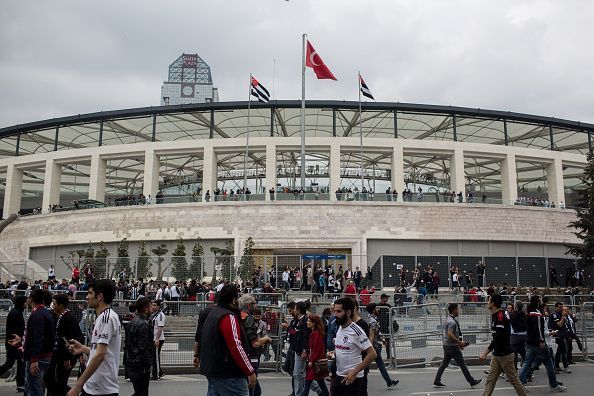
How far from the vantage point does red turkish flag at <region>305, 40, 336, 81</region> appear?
1362 inches

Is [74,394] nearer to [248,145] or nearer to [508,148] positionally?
[248,145]

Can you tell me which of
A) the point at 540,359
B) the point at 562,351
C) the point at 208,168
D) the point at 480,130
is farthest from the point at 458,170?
the point at 540,359

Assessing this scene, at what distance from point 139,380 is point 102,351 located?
2131 millimetres

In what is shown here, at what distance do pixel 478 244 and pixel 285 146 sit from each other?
608 inches

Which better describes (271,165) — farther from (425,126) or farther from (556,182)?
(556,182)

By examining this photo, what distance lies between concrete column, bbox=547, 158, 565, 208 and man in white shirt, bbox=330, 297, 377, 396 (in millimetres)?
41041

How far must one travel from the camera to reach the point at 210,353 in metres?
5.18

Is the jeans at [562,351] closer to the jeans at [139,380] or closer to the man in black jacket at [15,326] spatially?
the jeans at [139,380]

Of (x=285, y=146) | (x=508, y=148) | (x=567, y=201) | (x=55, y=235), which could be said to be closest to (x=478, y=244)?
(x=508, y=148)

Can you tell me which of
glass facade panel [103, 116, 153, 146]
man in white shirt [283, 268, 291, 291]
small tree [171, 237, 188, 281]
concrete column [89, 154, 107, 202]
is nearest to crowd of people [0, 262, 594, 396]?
man in white shirt [283, 268, 291, 291]

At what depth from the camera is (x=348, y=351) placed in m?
6.08

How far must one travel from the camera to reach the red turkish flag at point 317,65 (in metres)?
34.6

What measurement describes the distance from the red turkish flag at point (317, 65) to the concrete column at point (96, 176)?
61.4ft

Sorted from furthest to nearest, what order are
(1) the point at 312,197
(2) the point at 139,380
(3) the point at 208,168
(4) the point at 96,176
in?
(4) the point at 96,176 → (3) the point at 208,168 → (1) the point at 312,197 → (2) the point at 139,380
